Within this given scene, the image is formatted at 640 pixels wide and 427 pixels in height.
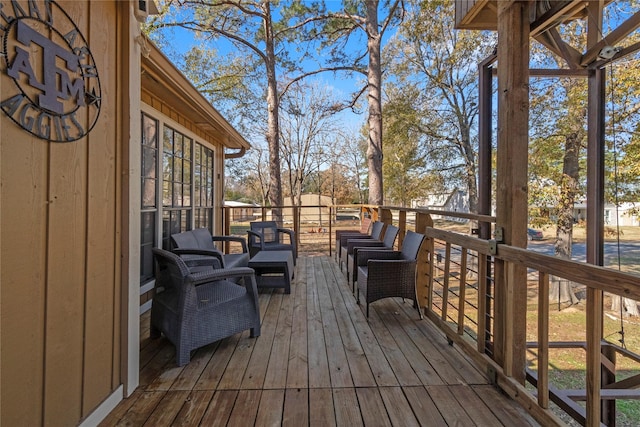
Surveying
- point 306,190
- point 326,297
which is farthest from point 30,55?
point 306,190

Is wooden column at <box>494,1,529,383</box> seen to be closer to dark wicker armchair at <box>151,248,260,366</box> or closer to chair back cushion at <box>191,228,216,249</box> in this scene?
dark wicker armchair at <box>151,248,260,366</box>

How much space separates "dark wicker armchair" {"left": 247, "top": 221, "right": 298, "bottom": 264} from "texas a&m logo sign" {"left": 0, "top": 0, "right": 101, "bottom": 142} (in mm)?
3373

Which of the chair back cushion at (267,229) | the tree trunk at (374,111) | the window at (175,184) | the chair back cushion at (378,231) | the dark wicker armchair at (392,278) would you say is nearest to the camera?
the dark wicker armchair at (392,278)

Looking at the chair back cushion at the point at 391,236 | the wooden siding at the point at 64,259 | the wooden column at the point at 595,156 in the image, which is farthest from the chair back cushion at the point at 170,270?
the wooden column at the point at 595,156

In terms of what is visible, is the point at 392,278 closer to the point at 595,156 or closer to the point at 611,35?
the point at 595,156

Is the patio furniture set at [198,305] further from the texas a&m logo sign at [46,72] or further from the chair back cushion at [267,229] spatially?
the chair back cushion at [267,229]

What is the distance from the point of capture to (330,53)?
904 centimetres

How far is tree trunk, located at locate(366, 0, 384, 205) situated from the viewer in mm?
7234

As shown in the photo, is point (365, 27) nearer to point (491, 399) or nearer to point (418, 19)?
point (418, 19)

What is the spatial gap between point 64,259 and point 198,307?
0.97m

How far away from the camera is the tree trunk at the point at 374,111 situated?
285 inches

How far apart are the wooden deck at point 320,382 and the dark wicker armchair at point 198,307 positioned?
16 centimetres

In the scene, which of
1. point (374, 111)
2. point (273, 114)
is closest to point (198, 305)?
point (374, 111)

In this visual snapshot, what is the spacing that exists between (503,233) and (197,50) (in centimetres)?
1051
